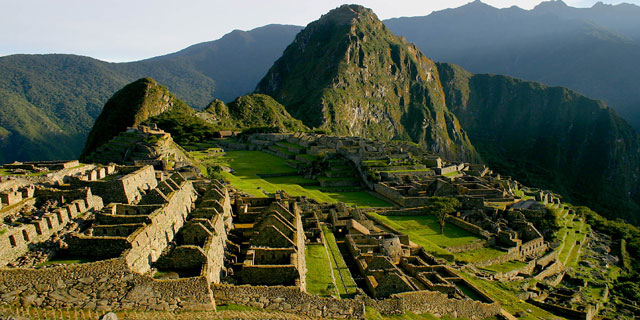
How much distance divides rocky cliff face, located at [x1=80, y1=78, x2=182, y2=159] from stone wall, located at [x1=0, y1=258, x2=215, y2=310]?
9504cm

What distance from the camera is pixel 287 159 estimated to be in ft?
250

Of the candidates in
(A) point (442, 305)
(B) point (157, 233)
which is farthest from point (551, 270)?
(B) point (157, 233)

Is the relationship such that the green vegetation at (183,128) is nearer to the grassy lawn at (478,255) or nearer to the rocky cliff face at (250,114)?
the rocky cliff face at (250,114)

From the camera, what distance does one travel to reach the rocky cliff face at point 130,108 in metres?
104

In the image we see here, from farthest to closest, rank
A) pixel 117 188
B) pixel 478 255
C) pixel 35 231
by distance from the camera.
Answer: pixel 478 255
pixel 117 188
pixel 35 231

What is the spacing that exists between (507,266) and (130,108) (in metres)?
111

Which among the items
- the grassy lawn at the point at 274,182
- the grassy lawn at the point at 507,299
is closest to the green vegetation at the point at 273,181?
the grassy lawn at the point at 274,182

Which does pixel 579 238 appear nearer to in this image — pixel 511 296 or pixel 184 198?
pixel 511 296

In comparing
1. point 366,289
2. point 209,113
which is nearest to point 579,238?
point 366,289

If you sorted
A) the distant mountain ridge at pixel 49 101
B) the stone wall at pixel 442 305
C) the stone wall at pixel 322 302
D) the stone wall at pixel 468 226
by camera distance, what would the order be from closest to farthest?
the stone wall at pixel 322 302 → the stone wall at pixel 442 305 → the stone wall at pixel 468 226 → the distant mountain ridge at pixel 49 101

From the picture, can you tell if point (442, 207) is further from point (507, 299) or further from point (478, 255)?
point (507, 299)

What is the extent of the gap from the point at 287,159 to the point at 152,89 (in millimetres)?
71809

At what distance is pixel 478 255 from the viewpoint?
33.7 meters

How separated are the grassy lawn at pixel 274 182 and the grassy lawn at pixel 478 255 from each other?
14.4 metres
